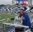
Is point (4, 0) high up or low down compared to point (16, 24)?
up

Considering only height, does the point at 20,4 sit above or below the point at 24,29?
above

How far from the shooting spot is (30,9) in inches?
79.2

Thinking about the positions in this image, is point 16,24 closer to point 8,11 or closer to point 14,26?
point 14,26

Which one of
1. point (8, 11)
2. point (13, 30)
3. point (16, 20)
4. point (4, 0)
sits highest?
point (4, 0)

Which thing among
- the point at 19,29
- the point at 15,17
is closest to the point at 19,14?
the point at 15,17

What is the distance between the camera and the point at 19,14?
1998 mm

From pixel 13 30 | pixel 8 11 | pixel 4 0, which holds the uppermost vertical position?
pixel 4 0

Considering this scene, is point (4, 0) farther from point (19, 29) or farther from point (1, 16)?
point (19, 29)

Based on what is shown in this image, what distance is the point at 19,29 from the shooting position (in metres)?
2.02

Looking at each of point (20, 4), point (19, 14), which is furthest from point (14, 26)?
point (20, 4)

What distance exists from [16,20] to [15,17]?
0.14ft

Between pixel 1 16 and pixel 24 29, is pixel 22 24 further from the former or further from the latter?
pixel 1 16

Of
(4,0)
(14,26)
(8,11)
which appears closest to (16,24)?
(14,26)

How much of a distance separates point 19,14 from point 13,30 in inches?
9.1
